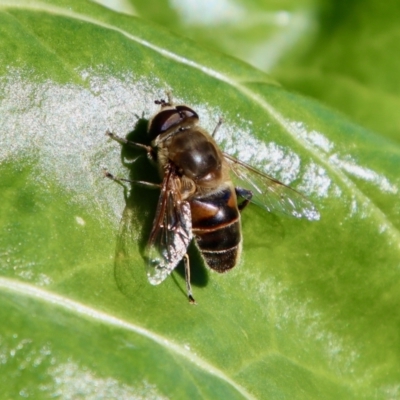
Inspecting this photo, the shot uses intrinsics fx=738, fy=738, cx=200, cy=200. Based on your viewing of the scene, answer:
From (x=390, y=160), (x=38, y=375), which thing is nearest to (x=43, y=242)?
(x=38, y=375)

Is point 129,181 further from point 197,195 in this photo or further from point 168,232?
point 197,195

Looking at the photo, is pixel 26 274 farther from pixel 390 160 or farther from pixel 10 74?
pixel 390 160

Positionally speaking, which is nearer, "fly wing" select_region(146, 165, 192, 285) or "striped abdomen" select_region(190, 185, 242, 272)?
"fly wing" select_region(146, 165, 192, 285)

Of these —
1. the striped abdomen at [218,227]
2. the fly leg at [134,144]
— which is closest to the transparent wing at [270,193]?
the striped abdomen at [218,227]

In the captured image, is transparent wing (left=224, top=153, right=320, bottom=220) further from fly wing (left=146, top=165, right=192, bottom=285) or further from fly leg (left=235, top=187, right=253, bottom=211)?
fly wing (left=146, top=165, right=192, bottom=285)

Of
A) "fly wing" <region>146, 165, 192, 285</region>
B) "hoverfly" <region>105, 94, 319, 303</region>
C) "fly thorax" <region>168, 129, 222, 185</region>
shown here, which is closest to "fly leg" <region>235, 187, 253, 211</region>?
"hoverfly" <region>105, 94, 319, 303</region>

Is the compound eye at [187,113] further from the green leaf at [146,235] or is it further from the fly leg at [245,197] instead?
the fly leg at [245,197]
